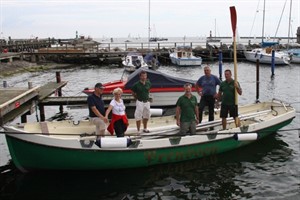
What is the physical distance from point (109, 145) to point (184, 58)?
117 ft

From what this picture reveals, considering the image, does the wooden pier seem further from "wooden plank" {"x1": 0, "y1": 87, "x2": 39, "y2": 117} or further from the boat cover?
the boat cover

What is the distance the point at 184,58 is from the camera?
43.9 metres

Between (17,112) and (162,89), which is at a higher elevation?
(162,89)

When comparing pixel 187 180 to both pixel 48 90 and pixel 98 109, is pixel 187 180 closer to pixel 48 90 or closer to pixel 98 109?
pixel 98 109

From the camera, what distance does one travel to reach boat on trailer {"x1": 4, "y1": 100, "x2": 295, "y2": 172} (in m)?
9.33

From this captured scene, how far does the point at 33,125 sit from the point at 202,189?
17.1ft

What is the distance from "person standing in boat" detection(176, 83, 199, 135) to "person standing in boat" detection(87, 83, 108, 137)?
213cm

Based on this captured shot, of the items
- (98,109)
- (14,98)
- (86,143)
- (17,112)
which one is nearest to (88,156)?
(86,143)

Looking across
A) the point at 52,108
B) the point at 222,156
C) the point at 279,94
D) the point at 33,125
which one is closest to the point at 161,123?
the point at 222,156

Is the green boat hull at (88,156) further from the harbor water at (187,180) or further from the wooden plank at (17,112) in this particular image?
the wooden plank at (17,112)

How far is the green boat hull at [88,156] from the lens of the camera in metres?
9.40

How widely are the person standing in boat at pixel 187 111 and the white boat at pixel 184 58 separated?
33.9 meters

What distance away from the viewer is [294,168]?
10930mm

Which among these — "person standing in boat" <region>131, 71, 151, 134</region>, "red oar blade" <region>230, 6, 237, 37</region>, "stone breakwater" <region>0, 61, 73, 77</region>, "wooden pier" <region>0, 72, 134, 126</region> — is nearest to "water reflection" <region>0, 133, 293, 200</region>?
"person standing in boat" <region>131, 71, 151, 134</region>
